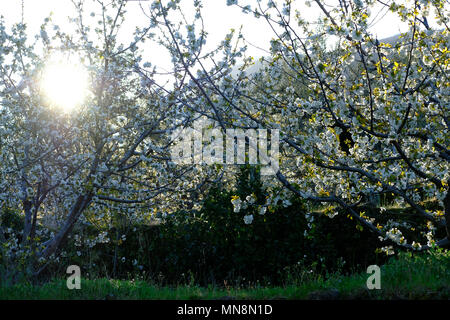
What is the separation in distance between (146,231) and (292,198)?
3.76 metres

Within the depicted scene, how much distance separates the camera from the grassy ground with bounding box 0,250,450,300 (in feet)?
17.5

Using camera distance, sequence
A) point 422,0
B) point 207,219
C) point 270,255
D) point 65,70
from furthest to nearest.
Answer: point 207,219 → point 270,255 → point 65,70 → point 422,0

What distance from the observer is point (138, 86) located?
A: 29.7 feet

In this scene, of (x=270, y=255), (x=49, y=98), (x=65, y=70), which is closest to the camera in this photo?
(x=49, y=98)

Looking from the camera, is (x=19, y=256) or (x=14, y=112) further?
(x=14, y=112)

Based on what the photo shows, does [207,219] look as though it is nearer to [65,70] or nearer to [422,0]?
[65,70]

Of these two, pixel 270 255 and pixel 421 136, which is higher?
pixel 421 136

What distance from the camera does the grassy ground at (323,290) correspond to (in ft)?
17.5

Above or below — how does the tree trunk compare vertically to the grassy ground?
above

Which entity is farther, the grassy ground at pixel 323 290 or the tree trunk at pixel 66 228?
the tree trunk at pixel 66 228

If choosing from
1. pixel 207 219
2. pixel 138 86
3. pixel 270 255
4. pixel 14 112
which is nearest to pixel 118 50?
pixel 138 86

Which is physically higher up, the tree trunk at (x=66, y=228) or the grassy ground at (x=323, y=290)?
the tree trunk at (x=66, y=228)

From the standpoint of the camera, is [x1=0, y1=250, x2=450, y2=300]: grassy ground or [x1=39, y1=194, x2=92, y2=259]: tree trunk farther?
[x1=39, y1=194, x2=92, y2=259]: tree trunk

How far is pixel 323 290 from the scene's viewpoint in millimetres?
5453
